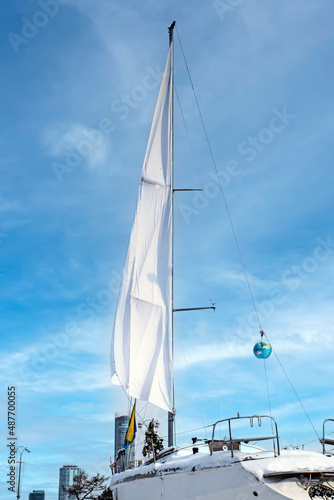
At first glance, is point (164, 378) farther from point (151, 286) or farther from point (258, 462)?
point (258, 462)

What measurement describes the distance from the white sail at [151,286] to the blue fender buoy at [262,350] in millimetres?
3771

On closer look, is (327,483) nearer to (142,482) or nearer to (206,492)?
(206,492)

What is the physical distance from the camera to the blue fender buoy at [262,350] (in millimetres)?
18500

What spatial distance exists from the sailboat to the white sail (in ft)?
0.11

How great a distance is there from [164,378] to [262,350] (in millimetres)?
4253

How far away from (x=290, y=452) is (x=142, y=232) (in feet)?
35.6

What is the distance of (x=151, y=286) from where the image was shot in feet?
59.7

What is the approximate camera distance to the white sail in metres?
16.7

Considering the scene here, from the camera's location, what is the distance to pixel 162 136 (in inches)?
814

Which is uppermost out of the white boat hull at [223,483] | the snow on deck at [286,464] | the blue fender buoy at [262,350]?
the blue fender buoy at [262,350]

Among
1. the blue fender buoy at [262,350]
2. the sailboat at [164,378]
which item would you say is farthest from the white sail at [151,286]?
the blue fender buoy at [262,350]

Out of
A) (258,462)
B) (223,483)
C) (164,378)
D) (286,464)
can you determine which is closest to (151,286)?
(164,378)

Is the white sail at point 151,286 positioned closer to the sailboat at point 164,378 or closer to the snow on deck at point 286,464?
the sailboat at point 164,378

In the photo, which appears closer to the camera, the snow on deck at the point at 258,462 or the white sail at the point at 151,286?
the snow on deck at the point at 258,462
